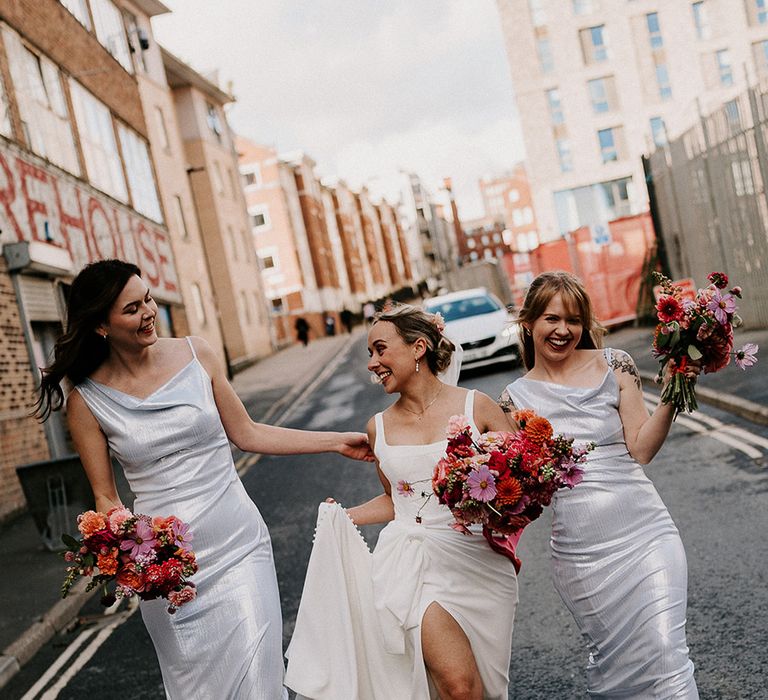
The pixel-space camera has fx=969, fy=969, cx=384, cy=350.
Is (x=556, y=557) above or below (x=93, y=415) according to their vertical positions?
below

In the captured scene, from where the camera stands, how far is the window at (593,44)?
5503cm

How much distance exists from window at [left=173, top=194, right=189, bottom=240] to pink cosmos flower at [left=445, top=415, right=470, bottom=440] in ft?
106

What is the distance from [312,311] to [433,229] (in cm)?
7835

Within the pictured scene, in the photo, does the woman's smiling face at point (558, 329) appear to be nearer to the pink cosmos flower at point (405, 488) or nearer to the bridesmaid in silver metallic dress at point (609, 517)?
the bridesmaid in silver metallic dress at point (609, 517)

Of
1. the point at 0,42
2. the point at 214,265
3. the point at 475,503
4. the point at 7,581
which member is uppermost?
the point at 0,42

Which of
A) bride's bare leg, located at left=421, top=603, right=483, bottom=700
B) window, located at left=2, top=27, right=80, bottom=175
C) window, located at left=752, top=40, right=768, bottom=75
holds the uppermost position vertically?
window, located at left=752, top=40, right=768, bottom=75

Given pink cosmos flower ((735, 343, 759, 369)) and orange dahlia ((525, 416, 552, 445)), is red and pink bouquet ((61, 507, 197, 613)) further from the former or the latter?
pink cosmos flower ((735, 343, 759, 369))

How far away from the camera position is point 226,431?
394cm

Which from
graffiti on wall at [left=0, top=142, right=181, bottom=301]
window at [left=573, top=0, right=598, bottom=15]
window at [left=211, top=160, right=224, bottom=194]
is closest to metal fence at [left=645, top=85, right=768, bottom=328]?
graffiti on wall at [left=0, top=142, right=181, bottom=301]

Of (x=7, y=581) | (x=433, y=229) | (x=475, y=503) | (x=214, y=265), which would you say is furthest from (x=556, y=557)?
(x=433, y=229)

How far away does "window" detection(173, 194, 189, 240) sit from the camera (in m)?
34.7

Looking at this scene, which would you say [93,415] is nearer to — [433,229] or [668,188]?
[668,188]

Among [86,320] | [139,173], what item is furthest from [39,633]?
[139,173]

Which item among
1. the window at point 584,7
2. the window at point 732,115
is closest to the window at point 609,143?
the window at point 584,7
